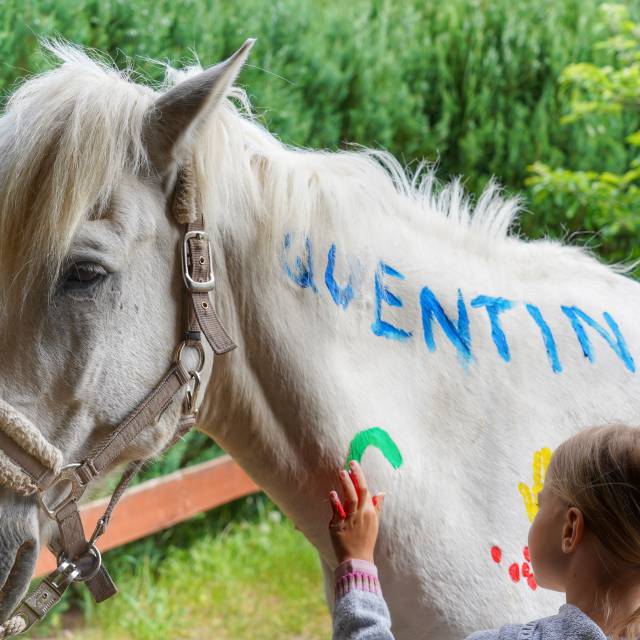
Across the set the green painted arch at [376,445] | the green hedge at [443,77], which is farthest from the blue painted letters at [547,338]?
the green hedge at [443,77]

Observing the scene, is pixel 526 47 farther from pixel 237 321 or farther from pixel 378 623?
pixel 378 623

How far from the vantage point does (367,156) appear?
1.86m

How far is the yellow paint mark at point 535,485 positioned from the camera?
1706 millimetres

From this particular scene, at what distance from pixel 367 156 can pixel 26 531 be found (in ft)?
3.59

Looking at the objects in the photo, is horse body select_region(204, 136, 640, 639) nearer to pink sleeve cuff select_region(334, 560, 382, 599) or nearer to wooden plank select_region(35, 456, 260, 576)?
pink sleeve cuff select_region(334, 560, 382, 599)

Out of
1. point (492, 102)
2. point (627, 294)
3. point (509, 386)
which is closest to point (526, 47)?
point (492, 102)

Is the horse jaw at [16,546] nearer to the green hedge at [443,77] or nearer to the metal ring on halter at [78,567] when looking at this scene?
the metal ring on halter at [78,567]

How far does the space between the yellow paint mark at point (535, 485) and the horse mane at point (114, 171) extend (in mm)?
597

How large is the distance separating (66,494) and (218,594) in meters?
3.08

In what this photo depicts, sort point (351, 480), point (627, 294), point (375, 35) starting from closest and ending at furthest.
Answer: point (351, 480), point (627, 294), point (375, 35)

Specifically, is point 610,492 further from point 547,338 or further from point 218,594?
point 218,594

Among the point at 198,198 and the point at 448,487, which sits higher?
the point at 198,198

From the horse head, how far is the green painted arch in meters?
0.37

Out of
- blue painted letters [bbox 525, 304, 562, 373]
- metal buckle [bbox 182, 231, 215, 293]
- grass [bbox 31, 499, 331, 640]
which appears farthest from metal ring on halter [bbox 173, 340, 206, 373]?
grass [bbox 31, 499, 331, 640]
